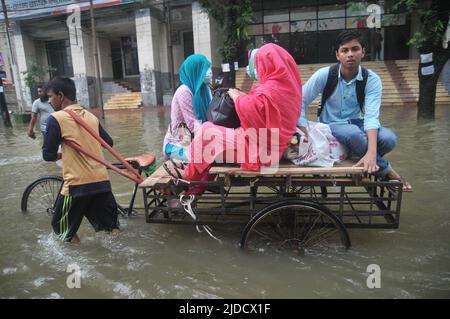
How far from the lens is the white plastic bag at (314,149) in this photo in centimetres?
300

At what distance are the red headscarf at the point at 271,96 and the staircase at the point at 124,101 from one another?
1733cm

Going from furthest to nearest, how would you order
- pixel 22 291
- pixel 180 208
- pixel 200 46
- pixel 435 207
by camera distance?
pixel 200 46 < pixel 435 207 < pixel 180 208 < pixel 22 291

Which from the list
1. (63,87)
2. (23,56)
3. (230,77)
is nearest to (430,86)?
(230,77)

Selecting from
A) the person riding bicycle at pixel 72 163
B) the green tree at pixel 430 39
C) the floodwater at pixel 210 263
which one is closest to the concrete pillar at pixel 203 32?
the green tree at pixel 430 39

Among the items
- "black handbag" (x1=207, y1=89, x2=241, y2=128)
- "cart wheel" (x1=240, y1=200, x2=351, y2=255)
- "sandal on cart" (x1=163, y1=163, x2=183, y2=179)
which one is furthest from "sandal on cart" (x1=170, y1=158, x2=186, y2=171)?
"cart wheel" (x1=240, y1=200, x2=351, y2=255)

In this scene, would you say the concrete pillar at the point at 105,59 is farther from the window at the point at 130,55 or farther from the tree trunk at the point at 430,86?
the tree trunk at the point at 430,86

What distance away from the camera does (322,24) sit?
2012 centimetres

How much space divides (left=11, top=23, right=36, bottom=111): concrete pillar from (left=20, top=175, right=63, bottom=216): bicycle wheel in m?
18.9

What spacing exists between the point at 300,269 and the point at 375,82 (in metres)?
1.75

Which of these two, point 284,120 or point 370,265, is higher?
point 284,120

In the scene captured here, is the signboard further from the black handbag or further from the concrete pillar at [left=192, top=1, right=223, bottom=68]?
the black handbag

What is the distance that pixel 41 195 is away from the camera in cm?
438
